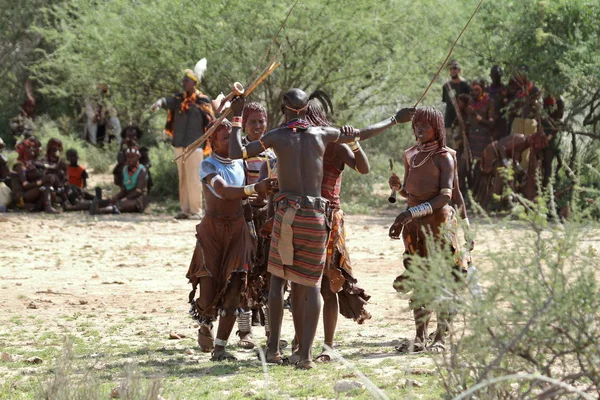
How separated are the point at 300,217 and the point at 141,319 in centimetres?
238

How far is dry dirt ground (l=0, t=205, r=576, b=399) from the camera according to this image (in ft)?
18.8

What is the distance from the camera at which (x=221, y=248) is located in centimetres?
689

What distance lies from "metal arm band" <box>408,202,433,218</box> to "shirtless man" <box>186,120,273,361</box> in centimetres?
103

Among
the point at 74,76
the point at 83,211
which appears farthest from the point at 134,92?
the point at 83,211

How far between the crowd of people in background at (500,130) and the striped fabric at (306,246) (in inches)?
325

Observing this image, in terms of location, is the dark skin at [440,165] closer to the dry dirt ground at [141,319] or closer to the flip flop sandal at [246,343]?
the dry dirt ground at [141,319]

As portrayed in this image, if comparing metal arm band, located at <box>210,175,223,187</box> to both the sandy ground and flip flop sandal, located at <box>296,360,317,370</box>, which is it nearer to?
flip flop sandal, located at <box>296,360,317,370</box>

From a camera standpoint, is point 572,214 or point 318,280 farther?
point 318,280

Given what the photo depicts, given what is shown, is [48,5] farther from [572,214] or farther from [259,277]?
[572,214]

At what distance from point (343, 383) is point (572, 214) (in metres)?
1.88

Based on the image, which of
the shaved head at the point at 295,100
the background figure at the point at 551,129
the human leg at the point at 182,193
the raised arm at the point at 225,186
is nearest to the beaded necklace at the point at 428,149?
the shaved head at the point at 295,100

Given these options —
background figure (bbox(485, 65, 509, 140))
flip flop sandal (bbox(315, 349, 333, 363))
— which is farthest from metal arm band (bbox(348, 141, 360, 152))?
background figure (bbox(485, 65, 509, 140))

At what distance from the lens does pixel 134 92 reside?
58.9 ft

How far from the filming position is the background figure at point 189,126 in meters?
14.8
